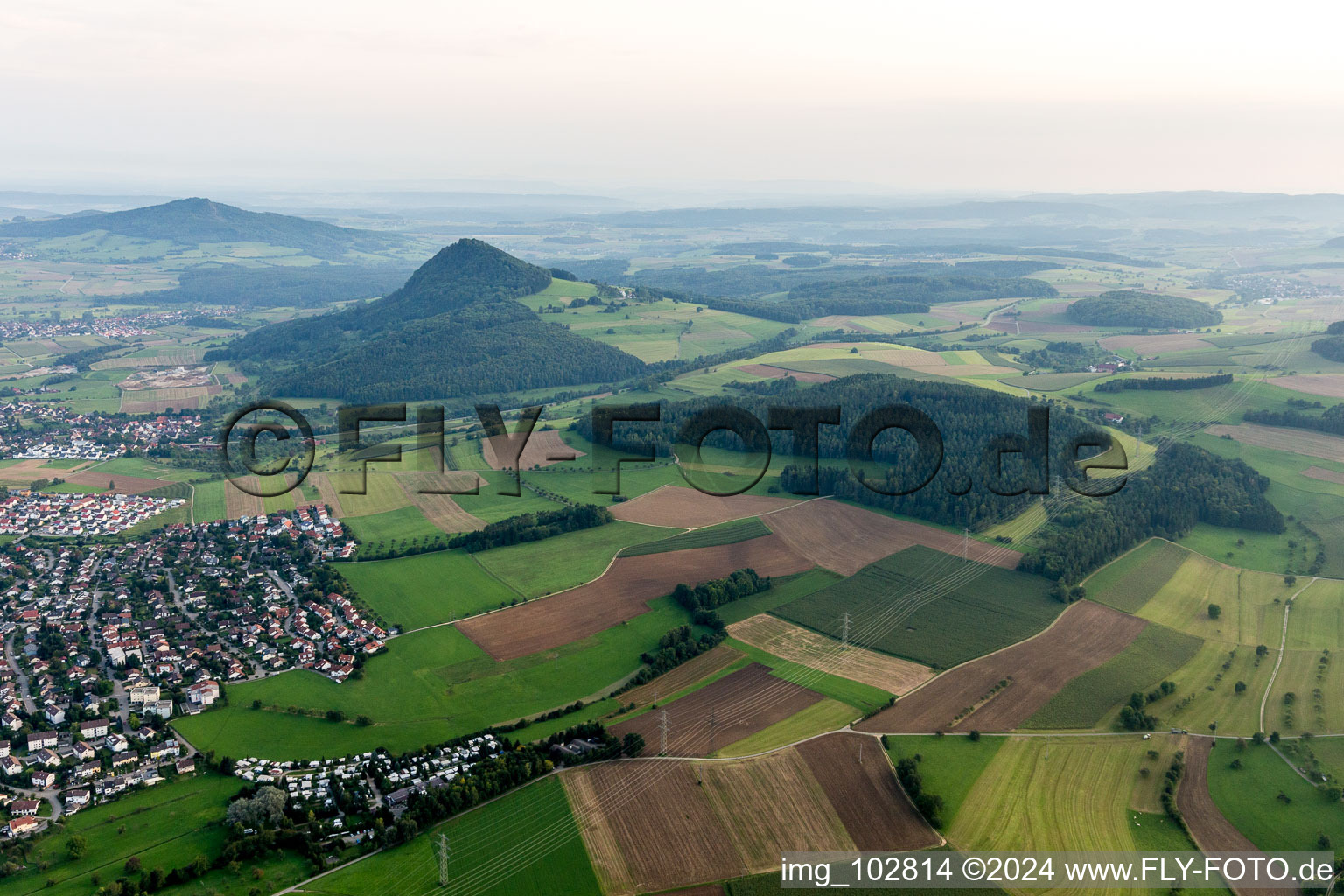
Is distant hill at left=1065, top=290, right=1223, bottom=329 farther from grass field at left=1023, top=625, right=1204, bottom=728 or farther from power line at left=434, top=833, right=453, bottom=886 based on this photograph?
power line at left=434, top=833, right=453, bottom=886

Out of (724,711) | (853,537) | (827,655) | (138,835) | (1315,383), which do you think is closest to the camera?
(138,835)

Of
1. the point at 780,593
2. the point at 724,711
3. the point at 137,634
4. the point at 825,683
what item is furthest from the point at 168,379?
the point at 825,683

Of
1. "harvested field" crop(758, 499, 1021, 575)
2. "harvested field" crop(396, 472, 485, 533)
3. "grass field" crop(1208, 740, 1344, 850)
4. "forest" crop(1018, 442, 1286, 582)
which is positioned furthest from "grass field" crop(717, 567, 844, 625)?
"grass field" crop(1208, 740, 1344, 850)

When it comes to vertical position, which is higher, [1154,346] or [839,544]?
[1154,346]

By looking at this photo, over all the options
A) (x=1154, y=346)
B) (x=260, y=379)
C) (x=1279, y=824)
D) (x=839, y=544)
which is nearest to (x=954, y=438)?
(x=839, y=544)

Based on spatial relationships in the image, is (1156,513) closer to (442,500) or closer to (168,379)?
(442,500)

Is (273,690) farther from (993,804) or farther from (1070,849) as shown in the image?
(1070,849)
